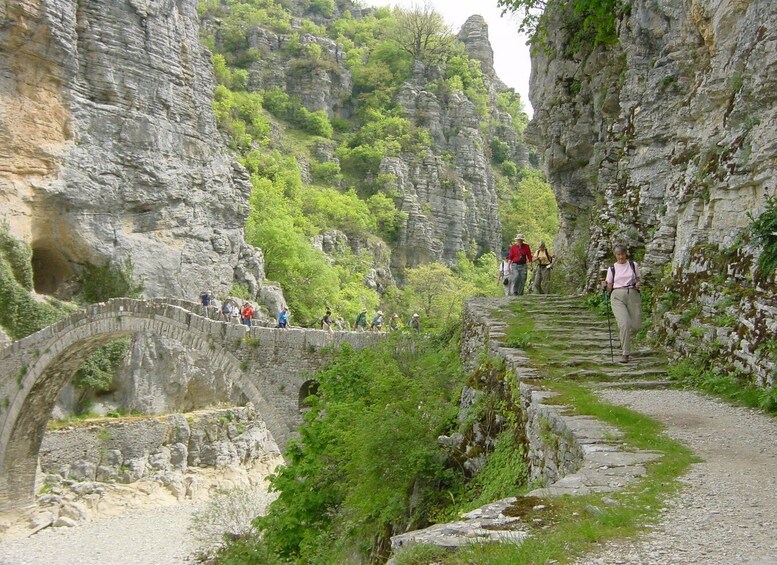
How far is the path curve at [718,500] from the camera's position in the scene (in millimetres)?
2777

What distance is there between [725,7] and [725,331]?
13.3 feet

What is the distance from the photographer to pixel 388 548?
6953mm

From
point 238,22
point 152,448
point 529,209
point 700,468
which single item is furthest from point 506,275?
point 238,22

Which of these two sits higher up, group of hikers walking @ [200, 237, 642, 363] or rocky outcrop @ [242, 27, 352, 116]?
rocky outcrop @ [242, 27, 352, 116]

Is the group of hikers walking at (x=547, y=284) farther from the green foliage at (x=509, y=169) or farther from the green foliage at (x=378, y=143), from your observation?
the green foliage at (x=509, y=169)

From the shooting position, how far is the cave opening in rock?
25281mm

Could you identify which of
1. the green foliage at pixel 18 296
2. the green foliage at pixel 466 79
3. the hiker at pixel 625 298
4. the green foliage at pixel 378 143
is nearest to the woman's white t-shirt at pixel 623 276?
the hiker at pixel 625 298

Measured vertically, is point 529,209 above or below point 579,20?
above

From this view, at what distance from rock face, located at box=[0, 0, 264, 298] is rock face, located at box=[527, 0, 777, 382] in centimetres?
1645

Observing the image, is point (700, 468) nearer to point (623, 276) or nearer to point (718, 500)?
point (718, 500)

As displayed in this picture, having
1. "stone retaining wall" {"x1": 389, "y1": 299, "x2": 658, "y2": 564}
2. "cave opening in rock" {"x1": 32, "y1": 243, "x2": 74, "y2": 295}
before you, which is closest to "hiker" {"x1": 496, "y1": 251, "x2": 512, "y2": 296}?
"stone retaining wall" {"x1": 389, "y1": 299, "x2": 658, "y2": 564}

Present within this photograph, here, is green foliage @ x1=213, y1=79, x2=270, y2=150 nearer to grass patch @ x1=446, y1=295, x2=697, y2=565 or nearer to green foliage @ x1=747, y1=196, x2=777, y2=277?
green foliage @ x1=747, y1=196, x2=777, y2=277

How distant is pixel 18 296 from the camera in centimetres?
2286

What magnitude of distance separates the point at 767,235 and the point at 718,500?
3520mm
